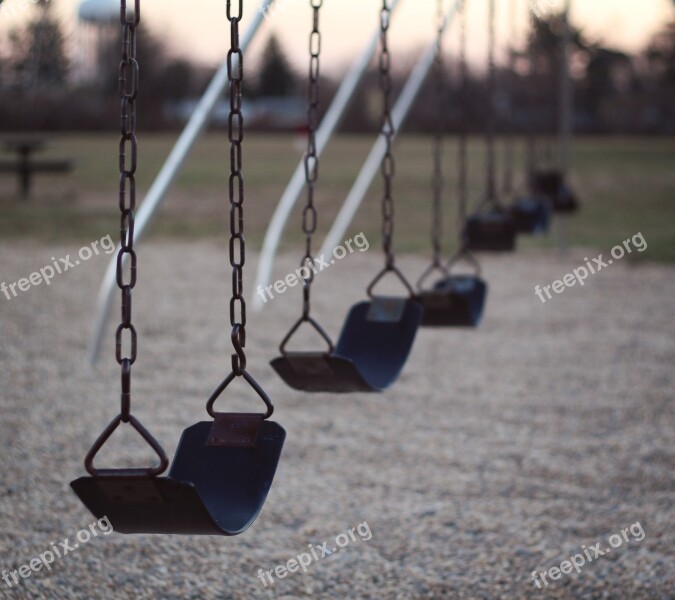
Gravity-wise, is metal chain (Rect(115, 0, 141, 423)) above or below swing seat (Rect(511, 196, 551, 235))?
above

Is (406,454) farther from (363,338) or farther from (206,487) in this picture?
(206,487)

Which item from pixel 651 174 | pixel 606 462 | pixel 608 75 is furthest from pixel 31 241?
pixel 608 75

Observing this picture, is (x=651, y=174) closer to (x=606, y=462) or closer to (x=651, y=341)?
(x=651, y=341)

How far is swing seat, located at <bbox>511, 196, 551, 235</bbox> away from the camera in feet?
17.4

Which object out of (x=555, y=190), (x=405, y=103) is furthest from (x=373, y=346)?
(x=555, y=190)

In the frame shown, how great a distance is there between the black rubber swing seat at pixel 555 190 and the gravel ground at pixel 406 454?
65 centimetres

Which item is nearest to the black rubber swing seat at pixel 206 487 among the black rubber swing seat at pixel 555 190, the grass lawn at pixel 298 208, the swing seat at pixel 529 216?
the swing seat at pixel 529 216

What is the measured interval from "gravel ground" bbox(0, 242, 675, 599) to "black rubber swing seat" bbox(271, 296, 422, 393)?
0.48m

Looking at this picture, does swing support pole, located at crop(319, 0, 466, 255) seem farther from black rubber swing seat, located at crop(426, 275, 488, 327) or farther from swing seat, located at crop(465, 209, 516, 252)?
black rubber swing seat, located at crop(426, 275, 488, 327)

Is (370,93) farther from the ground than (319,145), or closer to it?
farther from the ground

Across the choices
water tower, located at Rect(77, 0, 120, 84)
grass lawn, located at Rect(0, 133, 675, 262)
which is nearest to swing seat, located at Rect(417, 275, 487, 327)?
grass lawn, located at Rect(0, 133, 675, 262)

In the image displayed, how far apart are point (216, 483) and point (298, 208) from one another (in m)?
11.7

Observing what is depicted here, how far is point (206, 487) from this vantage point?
1914 millimetres

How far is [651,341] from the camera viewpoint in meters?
5.49
